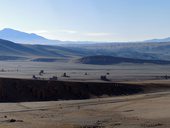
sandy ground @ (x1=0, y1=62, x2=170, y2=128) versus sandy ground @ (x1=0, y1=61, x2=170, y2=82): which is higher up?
sandy ground @ (x1=0, y1=61, x2=170, y2=82)

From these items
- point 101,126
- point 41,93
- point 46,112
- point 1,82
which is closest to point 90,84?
point 41,93

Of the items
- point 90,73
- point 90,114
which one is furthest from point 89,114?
point 90,73

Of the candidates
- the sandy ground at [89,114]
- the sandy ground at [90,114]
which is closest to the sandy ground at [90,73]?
the sandy ground at [90,114]

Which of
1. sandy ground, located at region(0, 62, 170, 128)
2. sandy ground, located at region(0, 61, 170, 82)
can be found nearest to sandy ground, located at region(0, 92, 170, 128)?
sandy ground, located at region(0, 62, 170, 128)

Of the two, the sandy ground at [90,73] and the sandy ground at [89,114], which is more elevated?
the sandy ground at [90,73]

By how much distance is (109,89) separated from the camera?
171 ft

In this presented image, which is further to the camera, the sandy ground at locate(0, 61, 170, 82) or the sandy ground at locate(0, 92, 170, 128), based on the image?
the sandy ground at locate(0, 61, 170, 82)

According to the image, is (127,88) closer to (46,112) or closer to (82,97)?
(82,97)

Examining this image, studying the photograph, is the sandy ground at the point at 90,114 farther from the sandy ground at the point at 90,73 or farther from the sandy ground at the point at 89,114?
the sandy ground at the point at 90,73

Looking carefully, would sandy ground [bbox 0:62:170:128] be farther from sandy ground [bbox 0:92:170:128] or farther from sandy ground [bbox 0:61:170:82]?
sandy ground [bbox 0:61:170:82]

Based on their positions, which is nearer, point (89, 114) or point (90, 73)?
point (89, 114)

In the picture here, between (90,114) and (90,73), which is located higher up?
(90,73)

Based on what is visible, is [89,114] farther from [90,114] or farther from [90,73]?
[90,73]

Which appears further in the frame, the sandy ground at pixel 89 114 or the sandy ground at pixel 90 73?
the sandy ground at pixel 90 73
